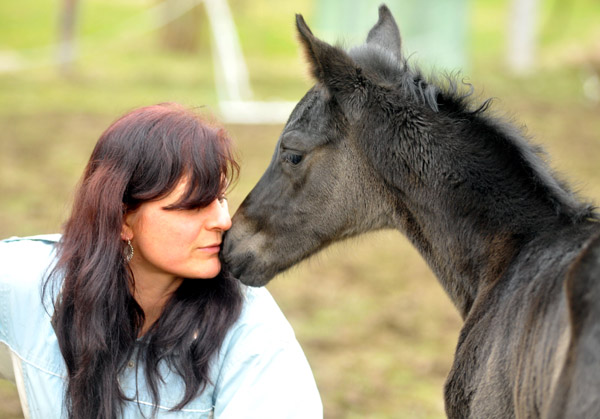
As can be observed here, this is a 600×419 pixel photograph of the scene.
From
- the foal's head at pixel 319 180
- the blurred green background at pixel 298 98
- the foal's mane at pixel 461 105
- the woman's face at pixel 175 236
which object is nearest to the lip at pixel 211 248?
the woman's face at pixel 175 236

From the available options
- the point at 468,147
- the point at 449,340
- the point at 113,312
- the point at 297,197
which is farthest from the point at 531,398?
the point at 449,340

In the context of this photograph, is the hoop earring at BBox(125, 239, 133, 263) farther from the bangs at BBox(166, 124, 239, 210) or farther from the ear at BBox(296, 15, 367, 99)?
the ear at BBox(296, 15, 367, 99)

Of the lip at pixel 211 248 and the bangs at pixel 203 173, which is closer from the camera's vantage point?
the bangs at pixel 203 173

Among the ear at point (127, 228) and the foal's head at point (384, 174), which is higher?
the foal's head at point (384, 174)

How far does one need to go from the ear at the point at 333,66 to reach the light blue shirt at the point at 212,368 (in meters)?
0.85

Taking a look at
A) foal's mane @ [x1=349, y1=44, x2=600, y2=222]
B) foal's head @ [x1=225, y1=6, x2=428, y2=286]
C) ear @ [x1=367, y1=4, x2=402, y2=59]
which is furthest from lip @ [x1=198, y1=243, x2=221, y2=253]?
ear @ [x1=367, y1=4, x2=402, y2=59]

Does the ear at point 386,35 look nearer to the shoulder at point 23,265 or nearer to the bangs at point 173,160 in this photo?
the bangs at point 173,160

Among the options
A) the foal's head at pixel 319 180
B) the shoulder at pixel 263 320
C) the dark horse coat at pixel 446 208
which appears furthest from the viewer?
the foal's head at pixel 319 180

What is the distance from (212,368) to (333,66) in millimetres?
1174

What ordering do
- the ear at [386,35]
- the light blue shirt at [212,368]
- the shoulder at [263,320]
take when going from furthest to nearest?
the ear at [386,35] → the shoulder at [263,320] → the light blue shirt at [212,368]

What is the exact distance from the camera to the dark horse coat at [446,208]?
2387 millimetres

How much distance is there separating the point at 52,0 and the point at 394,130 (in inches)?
801

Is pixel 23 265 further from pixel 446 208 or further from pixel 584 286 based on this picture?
pixel 584 286

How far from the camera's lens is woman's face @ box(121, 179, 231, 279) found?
267 centimetres
